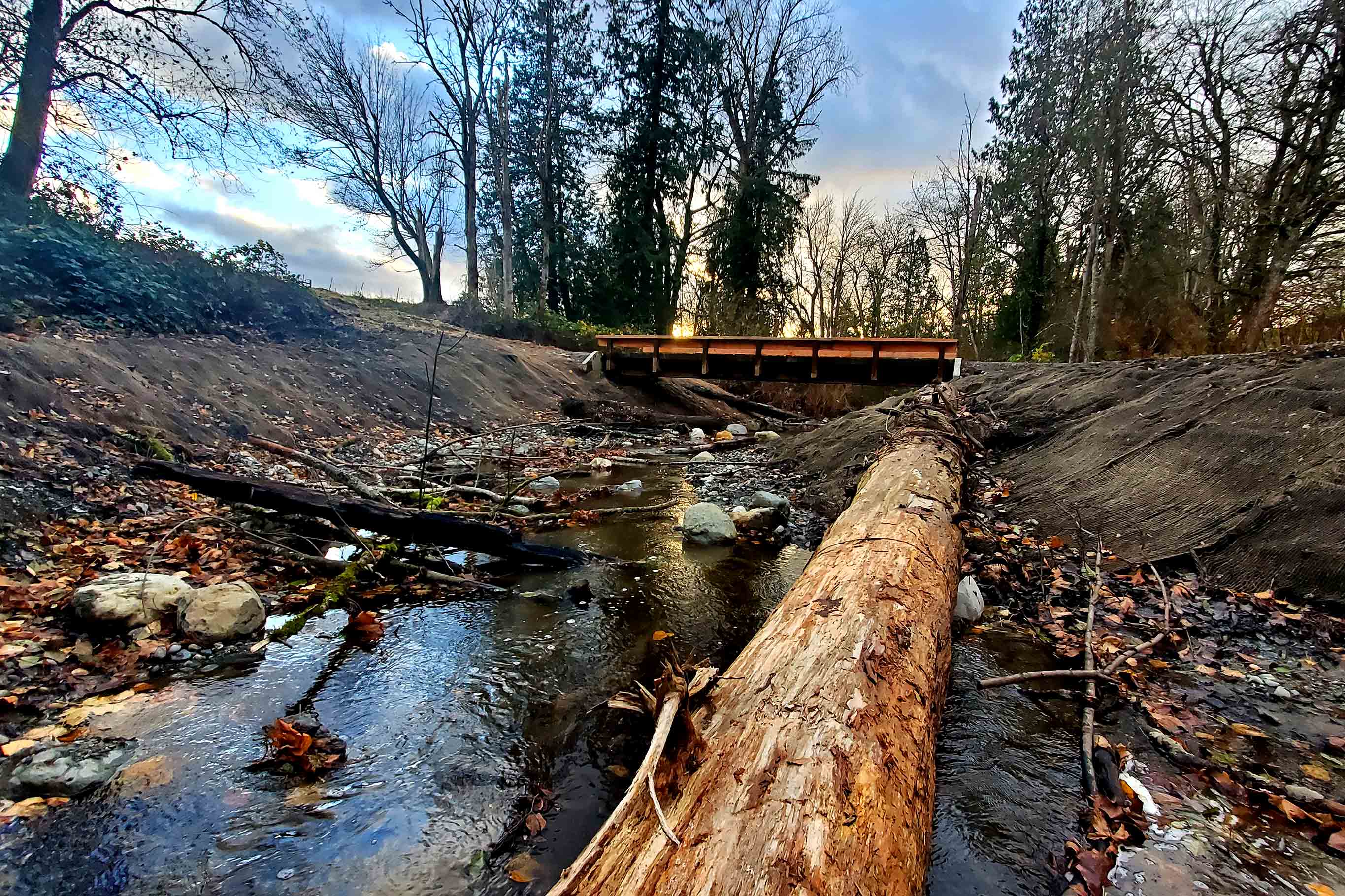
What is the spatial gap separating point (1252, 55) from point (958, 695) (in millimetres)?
15517

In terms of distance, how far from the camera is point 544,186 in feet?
67.3

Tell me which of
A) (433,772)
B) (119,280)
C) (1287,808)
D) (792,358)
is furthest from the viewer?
(792,358)

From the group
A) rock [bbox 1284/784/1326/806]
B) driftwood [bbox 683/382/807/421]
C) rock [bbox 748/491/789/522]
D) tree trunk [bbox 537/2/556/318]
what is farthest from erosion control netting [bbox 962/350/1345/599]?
tree trunk [bbox 537/2/556/318]

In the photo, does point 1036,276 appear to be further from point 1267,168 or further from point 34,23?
point 34,23

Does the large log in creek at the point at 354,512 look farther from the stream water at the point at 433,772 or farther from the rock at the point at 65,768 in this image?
the rock at the point at 65,768

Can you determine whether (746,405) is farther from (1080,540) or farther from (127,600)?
(127,600)

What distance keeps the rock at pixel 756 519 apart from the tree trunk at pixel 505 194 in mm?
15045

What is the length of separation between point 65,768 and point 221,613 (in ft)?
3.76

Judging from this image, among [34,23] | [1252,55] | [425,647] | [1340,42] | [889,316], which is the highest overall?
[1252,55]

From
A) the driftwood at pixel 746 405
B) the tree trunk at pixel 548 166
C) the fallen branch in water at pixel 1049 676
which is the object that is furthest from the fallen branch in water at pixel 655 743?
the tree trunk at pixel 548 166

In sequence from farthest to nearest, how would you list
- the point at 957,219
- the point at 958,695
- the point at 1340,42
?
the point at 957,219 → the point at 1340,42 → the point at 958,695

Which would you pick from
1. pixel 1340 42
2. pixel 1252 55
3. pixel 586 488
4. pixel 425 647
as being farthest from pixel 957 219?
pixel 425 647

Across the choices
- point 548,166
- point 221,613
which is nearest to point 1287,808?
point 221,613

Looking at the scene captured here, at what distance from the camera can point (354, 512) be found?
13.5 feet
